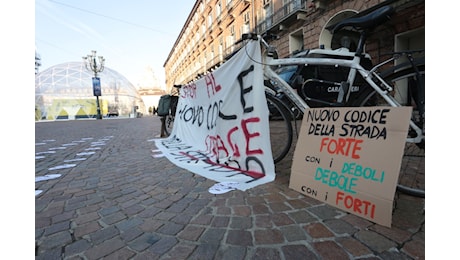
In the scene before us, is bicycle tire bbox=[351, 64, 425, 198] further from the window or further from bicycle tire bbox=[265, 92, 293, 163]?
the window

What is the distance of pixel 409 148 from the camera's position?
1.96 metres

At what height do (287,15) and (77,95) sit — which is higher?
(287,15)

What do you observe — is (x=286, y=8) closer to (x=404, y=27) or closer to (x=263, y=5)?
(x=263, y=5)

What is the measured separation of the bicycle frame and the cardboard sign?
13.5 inches

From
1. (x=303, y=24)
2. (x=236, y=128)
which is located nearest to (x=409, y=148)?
(x=236, y=128)

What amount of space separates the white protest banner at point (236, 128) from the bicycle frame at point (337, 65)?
13 cm

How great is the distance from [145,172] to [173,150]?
134 centimetres

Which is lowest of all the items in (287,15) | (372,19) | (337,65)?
(337,65)

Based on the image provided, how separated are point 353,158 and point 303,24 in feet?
43.3

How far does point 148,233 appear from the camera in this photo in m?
1.48

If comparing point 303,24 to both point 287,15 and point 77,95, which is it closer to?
point 287,15

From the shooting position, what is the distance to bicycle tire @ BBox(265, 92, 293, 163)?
2.54 metres

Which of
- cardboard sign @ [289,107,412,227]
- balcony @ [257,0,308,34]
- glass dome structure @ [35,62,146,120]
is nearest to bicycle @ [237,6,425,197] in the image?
cardboard sign @ [289,107,412,227]

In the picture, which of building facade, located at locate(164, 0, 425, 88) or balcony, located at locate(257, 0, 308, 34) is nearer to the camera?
building facade, located at locate(164, 0, 425, 88)
